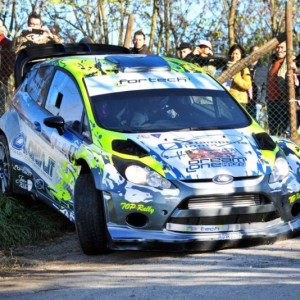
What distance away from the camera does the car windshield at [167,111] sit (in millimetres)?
8250

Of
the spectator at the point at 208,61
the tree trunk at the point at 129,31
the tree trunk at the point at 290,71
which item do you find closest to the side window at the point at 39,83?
the spectator at the point at 208,61

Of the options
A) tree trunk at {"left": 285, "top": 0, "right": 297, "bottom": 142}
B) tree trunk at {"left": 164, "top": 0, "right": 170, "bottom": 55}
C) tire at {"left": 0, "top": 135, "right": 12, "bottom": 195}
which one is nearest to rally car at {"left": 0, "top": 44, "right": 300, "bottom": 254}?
tire at {"left": 0, "top": 135, "right": 12, "bottom": 195}

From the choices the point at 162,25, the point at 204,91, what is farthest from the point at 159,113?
the point at 162,25

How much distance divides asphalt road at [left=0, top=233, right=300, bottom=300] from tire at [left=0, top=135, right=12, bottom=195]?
5.67 feet

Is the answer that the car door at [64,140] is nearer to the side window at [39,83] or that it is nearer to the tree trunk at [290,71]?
the side window at [39,83]

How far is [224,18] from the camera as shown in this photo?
19.3 metres

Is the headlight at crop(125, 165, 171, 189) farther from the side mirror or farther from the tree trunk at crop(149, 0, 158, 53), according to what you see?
the tree trunk at crop(149, 0, 158, 53)

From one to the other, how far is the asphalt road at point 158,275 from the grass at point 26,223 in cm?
44

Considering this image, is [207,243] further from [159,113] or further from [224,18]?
[224,18]

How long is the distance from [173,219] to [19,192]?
280cm

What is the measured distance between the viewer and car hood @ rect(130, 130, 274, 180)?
7.42 m

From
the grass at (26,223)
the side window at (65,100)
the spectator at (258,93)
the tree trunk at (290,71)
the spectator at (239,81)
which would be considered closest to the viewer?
the side window at (65,100)

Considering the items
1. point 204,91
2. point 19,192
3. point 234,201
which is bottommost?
point 19,192

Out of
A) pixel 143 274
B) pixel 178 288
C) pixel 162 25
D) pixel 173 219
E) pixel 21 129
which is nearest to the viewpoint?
pixel 178 288
